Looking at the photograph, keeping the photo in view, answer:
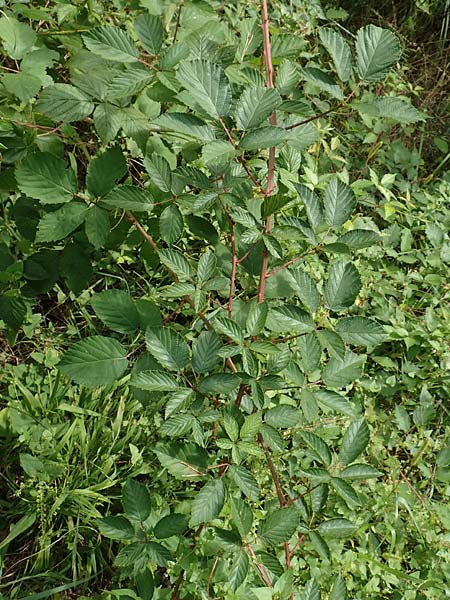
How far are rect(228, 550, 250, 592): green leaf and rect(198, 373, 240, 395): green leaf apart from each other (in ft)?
0.94

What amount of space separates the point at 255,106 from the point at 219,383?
0.46 meters

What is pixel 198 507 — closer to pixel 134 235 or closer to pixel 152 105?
pixel 134 235

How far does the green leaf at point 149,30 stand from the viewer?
3.89 feet

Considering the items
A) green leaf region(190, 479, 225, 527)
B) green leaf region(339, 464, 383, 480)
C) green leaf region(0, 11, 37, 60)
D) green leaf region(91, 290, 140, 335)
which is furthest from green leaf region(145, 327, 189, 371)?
green leaf region(0, 11, 37, 60)

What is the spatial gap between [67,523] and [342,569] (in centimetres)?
81

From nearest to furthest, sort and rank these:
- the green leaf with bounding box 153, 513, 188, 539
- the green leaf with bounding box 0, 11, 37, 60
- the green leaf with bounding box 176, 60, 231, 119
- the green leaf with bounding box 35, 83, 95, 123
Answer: the green leaf with bounding box 176, 60, 231, 119, the green leaf with bounding box 153, 513, 188, 539, the green leaf with bounding box 35, 83, 95, 123, the green leaf with bounding box 0, 11, 37, 60

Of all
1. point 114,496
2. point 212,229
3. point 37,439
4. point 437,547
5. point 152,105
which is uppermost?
point 152,105

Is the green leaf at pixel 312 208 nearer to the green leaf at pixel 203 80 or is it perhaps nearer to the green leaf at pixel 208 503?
the green leaf at pixel 203 80

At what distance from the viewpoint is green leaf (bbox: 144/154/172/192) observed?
121cm

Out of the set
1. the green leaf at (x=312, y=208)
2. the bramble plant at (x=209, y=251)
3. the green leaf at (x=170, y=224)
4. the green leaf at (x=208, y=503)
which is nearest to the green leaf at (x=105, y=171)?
the bramble plant at (x=209, y=251)

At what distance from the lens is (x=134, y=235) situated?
151 centimetres

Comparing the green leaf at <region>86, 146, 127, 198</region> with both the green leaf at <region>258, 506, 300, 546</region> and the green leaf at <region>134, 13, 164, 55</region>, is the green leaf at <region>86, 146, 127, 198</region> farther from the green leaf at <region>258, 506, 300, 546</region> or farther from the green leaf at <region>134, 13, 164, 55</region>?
Answer: the green leaf at <region>258, 506, 300, 546</region>

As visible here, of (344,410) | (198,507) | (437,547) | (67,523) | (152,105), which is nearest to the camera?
(198,507)

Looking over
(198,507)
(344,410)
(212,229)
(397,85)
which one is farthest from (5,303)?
(397,85)
